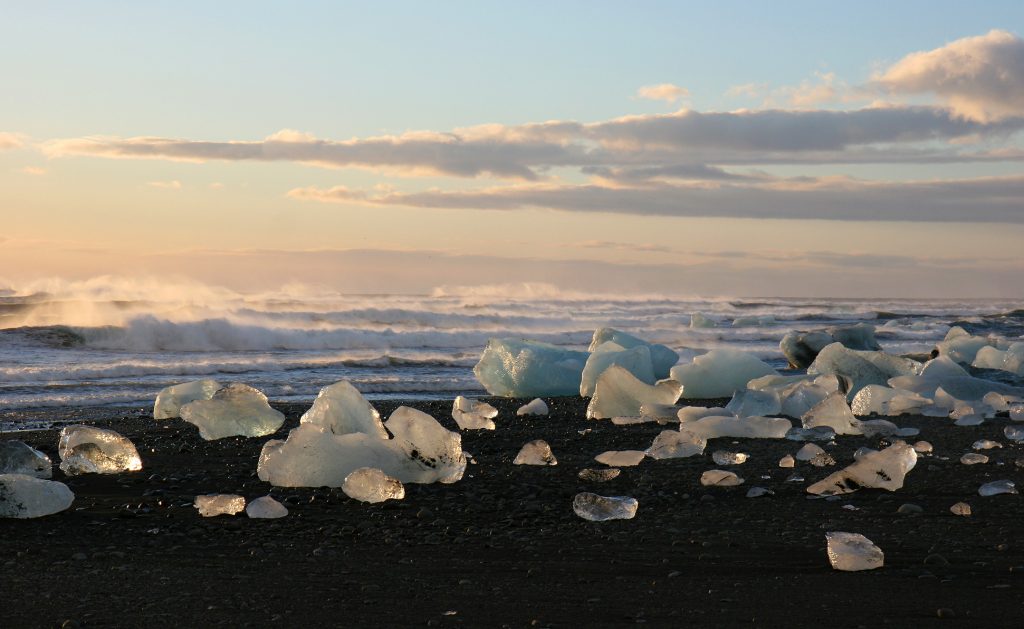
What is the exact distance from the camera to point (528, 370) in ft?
29.4

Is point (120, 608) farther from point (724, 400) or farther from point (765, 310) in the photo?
point (765, 310)

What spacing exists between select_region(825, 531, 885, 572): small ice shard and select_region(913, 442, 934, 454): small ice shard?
2.28m

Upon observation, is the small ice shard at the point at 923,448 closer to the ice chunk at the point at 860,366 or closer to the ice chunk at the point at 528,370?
the ice chunk at the point at 860,366

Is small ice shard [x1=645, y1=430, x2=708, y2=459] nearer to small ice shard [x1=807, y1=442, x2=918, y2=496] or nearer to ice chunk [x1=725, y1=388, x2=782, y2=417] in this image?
small ice shard [x1=807, y1=442, x2=918, y2=496]

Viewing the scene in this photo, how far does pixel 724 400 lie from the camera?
326 inches

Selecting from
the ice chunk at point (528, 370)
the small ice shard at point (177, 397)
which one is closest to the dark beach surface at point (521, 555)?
the small ice shard at point (177, 397)

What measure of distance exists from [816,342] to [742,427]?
736 centimetres

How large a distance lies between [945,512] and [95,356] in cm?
1257

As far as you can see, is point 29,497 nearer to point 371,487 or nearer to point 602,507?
point 371,487

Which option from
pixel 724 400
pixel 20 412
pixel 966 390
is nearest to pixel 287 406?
pixel 20 412

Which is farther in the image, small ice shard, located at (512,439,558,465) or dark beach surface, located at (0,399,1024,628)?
small ice shard, located at (512,439,558,465)

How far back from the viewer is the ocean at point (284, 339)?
10344 millimetres

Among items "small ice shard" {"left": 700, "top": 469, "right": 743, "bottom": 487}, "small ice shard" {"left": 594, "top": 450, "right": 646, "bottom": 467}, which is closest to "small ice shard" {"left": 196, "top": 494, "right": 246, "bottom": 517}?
"small ice shard" {"left": 594, "top": 450, "right": 646, "bottom": 467}

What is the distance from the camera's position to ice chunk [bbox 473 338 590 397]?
351 inches
